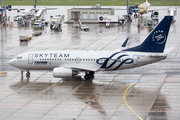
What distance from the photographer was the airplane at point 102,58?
1752 inches

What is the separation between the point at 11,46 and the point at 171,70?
37.2 metres

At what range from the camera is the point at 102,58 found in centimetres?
4534

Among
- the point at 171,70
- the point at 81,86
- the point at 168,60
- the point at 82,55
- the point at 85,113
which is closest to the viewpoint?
the point at 85,113

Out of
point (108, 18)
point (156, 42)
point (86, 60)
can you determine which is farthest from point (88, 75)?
point (108, 18)

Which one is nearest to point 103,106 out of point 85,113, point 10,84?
point 85,113

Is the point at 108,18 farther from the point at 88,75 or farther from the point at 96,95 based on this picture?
the point at 96,95

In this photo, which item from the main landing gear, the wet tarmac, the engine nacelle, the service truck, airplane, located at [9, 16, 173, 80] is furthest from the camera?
the service truck

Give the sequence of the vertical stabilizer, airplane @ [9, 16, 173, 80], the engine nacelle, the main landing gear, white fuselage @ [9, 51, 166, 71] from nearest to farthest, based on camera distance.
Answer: the engine nacelle, airplane @ [9, 16, 173, 80], white fuselage @ [9, 51, 166, 71], the vertical stabilizer, the main landing gear

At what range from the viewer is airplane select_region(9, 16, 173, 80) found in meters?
44.5

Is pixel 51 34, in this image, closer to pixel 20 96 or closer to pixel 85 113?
pixel 20 96

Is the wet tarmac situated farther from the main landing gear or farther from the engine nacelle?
the engine nacelle

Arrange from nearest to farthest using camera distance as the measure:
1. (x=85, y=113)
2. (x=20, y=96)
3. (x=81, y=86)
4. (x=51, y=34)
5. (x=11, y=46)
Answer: (x=85, y=113), (x=20, y=96), (x=81, y=86), (x=11, y=46), (x=51, y=34)

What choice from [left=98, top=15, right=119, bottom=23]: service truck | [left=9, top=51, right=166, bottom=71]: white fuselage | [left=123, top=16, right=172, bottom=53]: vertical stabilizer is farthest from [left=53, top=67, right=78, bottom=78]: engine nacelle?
[left=98, top=15, right=119, bottom=23]: service truck

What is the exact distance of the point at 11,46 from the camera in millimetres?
72562
